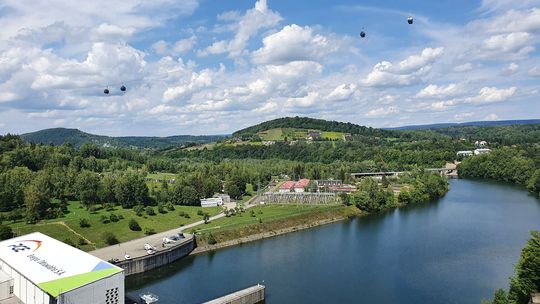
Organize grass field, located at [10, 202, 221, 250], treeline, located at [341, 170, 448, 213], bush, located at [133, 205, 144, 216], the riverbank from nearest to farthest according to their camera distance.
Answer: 1. grass field, located at [10, 202, 221, 250]
2. the riverbank
3. bush, located at [133, 205, 144, 216]
4. treeline, located at [341, 170, 448, 213]

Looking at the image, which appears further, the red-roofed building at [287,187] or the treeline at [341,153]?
the treeline at [341,153]

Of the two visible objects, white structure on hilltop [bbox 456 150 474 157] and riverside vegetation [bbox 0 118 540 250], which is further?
white structure on hilltop [bbox 456 150 474 157]

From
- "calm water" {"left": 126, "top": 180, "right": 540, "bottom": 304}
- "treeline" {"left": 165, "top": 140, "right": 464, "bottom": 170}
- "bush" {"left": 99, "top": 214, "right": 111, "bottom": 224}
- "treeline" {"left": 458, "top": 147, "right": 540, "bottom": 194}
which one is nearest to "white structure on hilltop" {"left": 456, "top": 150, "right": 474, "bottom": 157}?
"treeline" {"left": 165, "top": 140, "right": 464, "bottom": 170}

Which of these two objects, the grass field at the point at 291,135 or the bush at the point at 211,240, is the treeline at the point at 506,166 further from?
the grass field at the point at 291,135

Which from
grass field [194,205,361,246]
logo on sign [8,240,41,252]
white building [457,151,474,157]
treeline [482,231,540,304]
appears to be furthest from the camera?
white building [457,151,474,157]

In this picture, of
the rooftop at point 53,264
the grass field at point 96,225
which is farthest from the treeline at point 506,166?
the rooftop at point 53,264

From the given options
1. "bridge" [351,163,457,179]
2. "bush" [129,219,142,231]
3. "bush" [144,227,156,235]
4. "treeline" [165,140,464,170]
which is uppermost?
"treeline" [165,140,464,170]

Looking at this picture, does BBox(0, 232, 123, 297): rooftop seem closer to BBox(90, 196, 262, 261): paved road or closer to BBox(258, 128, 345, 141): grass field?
BBox(90, 196, 262, 261): paved road
